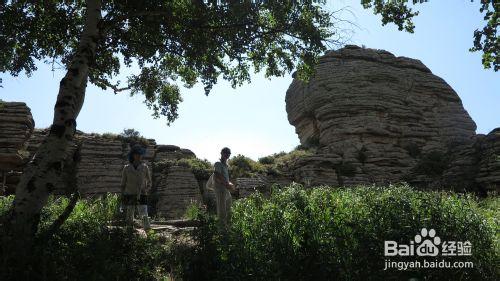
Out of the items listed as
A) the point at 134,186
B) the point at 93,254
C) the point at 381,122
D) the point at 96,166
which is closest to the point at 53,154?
the point at 93,254

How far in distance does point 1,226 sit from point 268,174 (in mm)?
19045

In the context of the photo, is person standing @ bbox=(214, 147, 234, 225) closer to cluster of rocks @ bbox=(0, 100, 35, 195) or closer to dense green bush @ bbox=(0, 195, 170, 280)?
dense green bush @ bbox=(0, 195, 170, 280)

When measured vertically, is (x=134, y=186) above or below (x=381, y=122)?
below

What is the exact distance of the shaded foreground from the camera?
250 inches

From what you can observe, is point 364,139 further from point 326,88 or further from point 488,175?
point 488,175

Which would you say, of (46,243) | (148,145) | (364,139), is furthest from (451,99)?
(46,243)

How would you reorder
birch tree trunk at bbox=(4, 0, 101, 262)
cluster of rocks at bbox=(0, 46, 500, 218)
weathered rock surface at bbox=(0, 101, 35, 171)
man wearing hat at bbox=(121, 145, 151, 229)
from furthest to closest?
cluster of rocks at bbox=(0, 46, 500, 218) → weathered rock surface at bbox=(0, 101, 35, 171) → man wearing hat at bbox=(121, 145, 151, 229) → birch tree trunk at bbox=(4, 0, 101, 262)

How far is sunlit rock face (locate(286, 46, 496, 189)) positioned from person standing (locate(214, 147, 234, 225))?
566 inches

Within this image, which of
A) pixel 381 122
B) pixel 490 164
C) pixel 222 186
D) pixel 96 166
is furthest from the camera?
pixel 381 122

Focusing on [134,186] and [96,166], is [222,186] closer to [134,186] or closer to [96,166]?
[134,186]

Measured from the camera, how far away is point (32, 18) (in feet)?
39.4

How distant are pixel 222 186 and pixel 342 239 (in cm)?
372

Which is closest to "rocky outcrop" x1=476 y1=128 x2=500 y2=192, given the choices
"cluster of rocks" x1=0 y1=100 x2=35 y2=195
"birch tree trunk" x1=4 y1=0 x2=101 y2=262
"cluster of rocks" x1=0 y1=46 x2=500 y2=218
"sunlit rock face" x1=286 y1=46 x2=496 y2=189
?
"cluster of rocks" x1=0 y1=46 x2=500 y2=218

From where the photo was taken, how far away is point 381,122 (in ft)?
95.7
